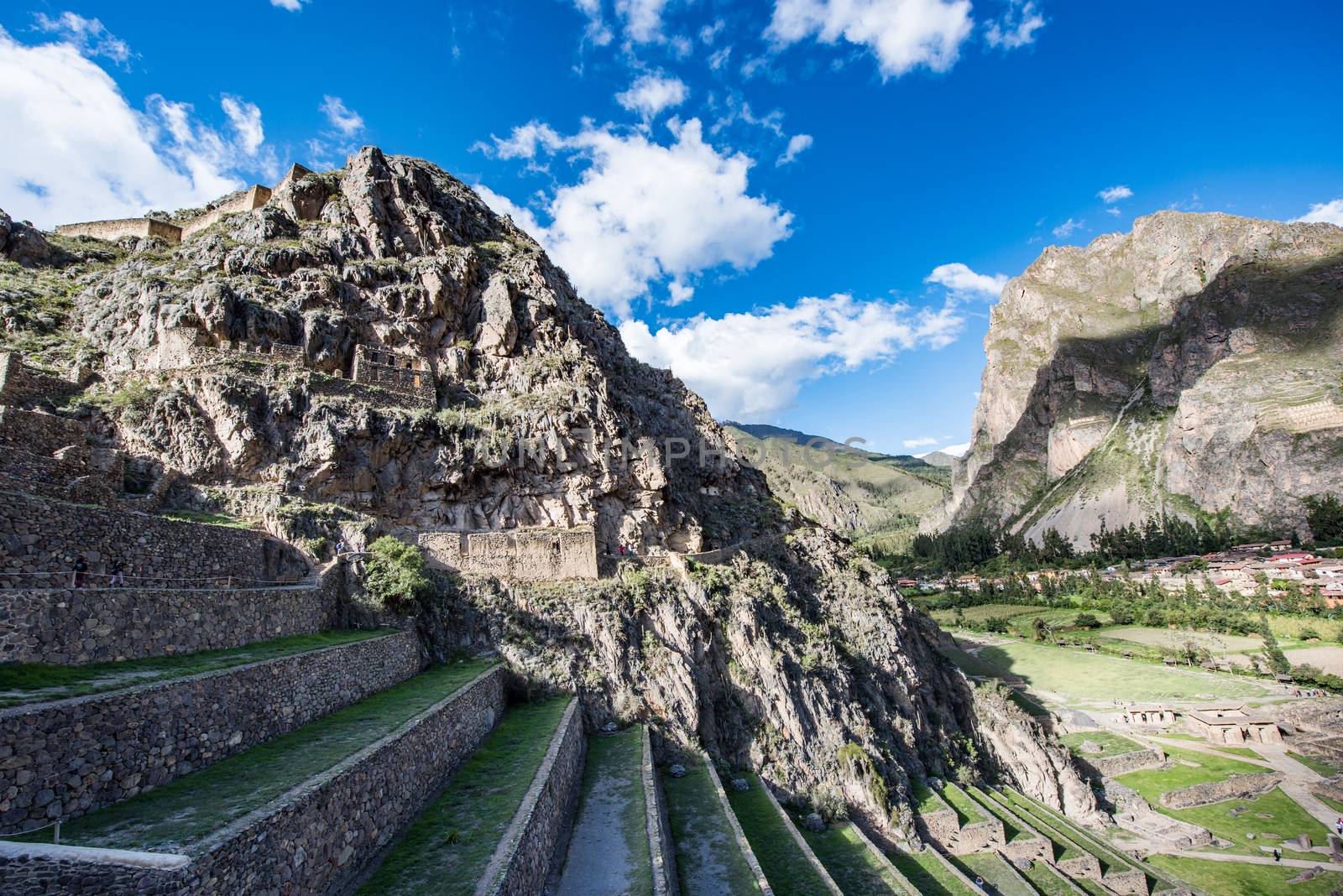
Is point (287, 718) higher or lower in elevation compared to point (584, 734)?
higher

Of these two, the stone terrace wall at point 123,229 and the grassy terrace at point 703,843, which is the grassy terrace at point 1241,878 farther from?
the stone terrace wall at point 123,229

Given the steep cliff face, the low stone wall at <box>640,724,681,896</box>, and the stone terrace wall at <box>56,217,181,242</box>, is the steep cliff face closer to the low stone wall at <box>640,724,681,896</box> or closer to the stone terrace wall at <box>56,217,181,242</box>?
the low stone wall at <box>640,724,681,896</box>

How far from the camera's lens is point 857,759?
2680 centimetres

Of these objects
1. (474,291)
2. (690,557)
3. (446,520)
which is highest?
(474,291)

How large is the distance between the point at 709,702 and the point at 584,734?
5.90 m

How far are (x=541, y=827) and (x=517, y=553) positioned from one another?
1447 centimetres

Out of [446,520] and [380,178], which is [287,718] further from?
[380,178]

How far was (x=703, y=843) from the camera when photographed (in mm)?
16609

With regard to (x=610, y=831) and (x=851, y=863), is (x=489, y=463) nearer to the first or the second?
(x=610, y=831)

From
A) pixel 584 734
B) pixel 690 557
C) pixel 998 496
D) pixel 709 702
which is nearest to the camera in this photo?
pixel 584 734

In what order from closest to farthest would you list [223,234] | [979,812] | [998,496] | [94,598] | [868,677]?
[94,598]
[979,812]
[868,677]
[223,234]
[998,496]

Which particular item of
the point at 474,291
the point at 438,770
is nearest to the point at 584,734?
the point at 438,770

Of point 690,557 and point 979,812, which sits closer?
point 979,812

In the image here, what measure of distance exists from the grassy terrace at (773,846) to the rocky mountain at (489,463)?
2272 mm
